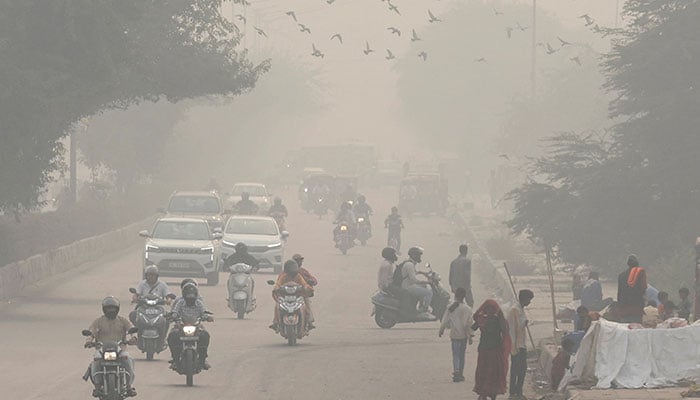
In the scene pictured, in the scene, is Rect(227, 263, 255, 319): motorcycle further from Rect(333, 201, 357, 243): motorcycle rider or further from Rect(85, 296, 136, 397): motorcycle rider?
Rect(333, 201, 357, 243): motorcycle rider

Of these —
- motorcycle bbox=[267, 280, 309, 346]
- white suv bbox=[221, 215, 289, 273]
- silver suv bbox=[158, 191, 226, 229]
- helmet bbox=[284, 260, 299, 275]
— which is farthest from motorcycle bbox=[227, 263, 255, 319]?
silver suv bbox=[158, 191, 226, 229]

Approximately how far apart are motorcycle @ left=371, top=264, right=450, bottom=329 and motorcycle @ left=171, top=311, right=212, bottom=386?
36.1 feet

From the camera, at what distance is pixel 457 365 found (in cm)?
2405

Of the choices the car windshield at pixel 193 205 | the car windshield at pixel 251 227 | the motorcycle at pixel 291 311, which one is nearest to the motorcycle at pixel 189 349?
the motorcycle at pixel 291 311

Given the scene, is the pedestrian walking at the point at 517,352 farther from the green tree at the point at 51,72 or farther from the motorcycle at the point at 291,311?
the green tree at the point at 51,72

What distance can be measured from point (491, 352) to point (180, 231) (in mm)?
22415

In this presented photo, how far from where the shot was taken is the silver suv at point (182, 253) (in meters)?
41.2

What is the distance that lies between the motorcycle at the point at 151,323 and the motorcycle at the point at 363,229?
34967mm

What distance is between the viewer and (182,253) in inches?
1626

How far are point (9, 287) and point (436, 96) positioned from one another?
357 feet

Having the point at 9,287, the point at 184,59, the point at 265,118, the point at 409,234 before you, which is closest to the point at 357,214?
the point at 409,234

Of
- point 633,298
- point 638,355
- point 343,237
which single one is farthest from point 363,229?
point 638,355

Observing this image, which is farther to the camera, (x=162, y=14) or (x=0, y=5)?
(x=162, y=14)

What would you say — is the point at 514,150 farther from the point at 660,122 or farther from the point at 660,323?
the point at 660,323
